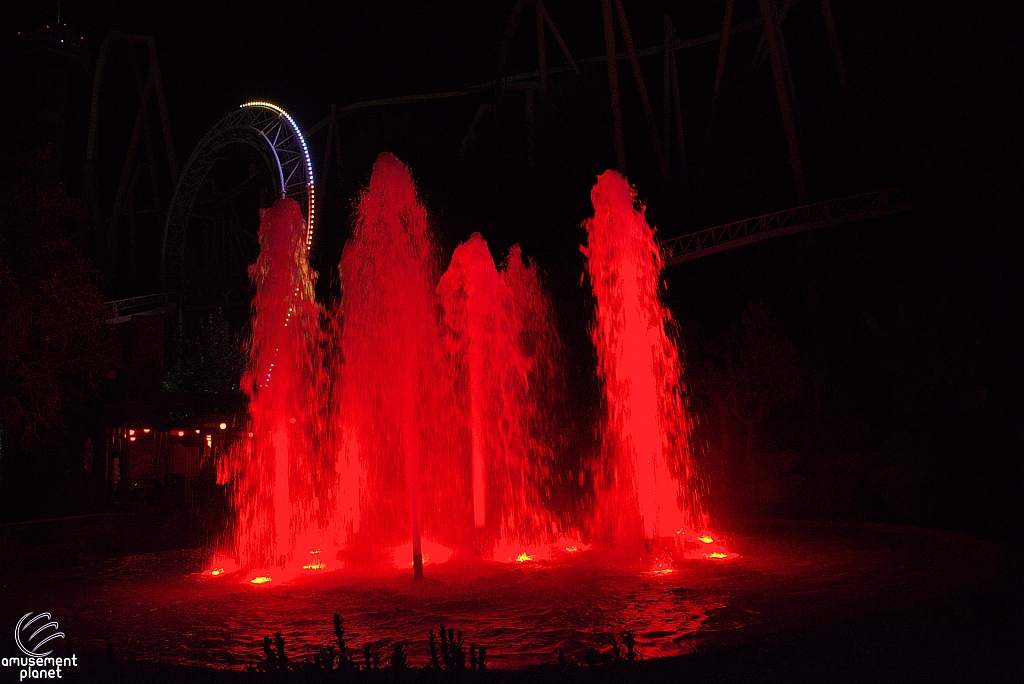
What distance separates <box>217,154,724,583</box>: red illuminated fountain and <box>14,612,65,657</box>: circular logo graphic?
3.01m

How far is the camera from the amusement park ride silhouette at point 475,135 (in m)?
25.8

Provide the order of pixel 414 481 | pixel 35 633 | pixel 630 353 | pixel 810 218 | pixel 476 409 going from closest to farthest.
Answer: pixel 35 633 < pixel 414 481 < pixel 630 353 < pixel 476 409 < pixel 810 218

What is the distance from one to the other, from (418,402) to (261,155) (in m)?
23.6

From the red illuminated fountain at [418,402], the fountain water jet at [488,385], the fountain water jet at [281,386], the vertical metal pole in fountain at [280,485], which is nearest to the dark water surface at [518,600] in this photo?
the red illuminated fountain at [418,402]

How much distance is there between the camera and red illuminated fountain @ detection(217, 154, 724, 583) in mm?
11523

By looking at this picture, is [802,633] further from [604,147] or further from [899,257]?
[604,147]

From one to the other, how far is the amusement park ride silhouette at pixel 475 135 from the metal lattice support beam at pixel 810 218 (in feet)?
0.11

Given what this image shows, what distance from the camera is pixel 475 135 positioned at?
43.0 meters

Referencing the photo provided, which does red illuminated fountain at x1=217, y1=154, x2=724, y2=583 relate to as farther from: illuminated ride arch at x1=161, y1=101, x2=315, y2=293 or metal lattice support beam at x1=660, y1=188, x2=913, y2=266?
illuminated ride arch at x1=161, y1=101, x2=315, y2=293

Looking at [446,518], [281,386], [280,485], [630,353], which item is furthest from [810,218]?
[280,485]

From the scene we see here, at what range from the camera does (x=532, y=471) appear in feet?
58.8

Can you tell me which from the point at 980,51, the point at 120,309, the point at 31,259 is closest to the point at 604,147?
the point at 980,51

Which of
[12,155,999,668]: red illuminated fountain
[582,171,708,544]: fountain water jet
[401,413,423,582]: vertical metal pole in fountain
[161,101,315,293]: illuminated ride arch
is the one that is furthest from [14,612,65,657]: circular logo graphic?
[161,101,315,293]: illuminated ride arch

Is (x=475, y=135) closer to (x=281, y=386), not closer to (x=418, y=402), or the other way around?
(x=281, y=386)
